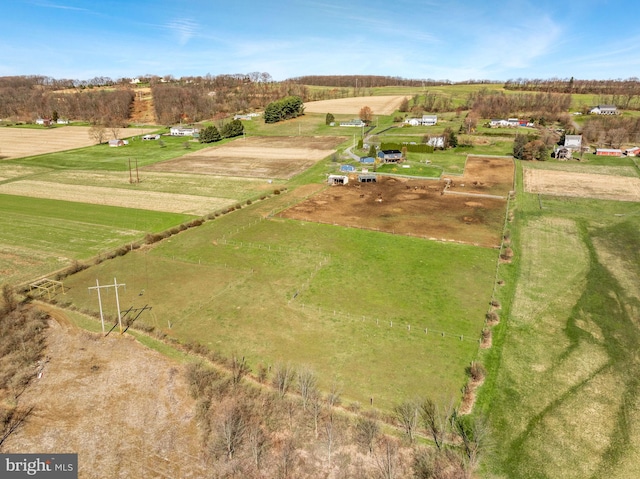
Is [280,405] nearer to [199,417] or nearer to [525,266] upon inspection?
[199,417]

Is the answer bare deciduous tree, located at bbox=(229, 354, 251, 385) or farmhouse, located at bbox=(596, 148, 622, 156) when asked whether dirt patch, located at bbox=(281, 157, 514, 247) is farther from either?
farmhouse, located at bbox=(596, 148, 622, 156)

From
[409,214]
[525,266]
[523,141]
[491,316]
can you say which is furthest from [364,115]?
[491,316]

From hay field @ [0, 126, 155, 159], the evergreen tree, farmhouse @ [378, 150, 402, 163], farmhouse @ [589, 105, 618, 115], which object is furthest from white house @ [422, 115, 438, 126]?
hay field @ [0, 126, 155, 159]

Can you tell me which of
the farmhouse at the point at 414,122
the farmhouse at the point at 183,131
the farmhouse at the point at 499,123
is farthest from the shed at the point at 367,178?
the farmhouse at the point at 499,123

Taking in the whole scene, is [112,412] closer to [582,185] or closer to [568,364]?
[568,364]

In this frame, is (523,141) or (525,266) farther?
(523,141)

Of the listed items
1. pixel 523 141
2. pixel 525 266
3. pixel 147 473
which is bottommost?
pixel 147 473

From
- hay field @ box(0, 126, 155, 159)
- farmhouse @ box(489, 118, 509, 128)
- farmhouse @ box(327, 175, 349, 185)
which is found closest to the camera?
farmhouse @ box(327, 175, 349, 185)
